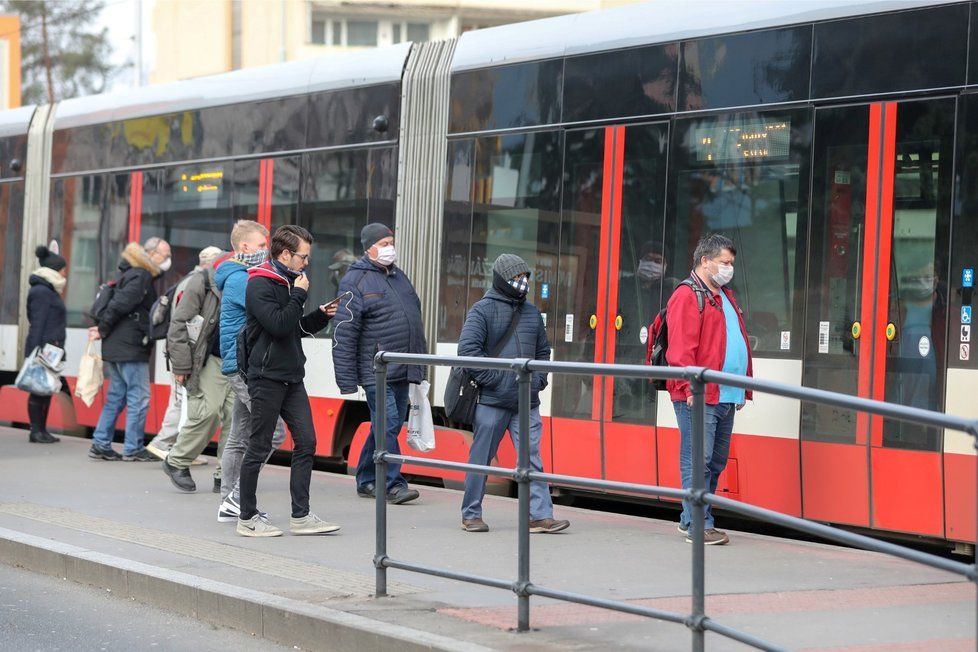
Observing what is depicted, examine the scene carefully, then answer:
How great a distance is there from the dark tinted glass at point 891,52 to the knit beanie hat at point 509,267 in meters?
1.98

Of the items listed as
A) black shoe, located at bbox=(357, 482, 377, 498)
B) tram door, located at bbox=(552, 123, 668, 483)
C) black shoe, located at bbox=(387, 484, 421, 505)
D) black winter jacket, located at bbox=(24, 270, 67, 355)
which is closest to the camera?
tram door, located at bbox=(552, 123, 668, 483)

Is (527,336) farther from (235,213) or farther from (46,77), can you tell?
(46,77)

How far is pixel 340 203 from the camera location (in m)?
11.0

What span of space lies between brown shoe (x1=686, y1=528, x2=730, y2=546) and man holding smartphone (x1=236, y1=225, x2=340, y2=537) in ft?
9.98

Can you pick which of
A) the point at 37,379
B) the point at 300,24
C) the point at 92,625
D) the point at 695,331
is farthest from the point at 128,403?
the point at 300,24

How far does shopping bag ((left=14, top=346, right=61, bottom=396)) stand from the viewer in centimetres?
1270

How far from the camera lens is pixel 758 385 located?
173 inches

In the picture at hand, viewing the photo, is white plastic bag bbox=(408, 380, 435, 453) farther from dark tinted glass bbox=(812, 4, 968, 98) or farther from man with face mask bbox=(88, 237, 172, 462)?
man with face mask bbox=(88, 237, 172, 462)

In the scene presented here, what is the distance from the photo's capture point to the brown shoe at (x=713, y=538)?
4.73m

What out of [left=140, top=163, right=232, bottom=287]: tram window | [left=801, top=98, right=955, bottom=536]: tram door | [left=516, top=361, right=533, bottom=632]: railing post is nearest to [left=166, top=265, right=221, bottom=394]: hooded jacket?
[left=140, top=163, right=232, bottom=287]: tram window

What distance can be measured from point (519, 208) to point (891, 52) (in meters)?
2.93

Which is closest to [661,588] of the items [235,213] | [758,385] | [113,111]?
[758,385]

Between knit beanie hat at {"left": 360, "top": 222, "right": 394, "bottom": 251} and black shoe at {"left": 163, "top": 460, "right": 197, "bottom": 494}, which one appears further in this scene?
black shoe at {"left": 163, "top": 460, "right": 197, "bottom": 494}

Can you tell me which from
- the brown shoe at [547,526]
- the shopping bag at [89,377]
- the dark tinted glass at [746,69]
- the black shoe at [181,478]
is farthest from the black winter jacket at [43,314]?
the brown shoe at [547,526]
